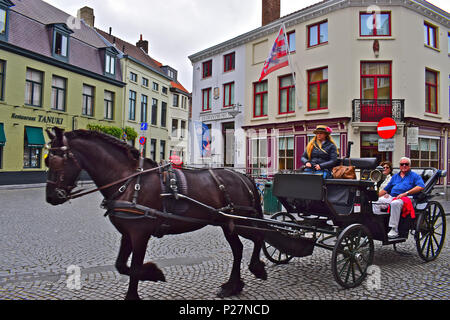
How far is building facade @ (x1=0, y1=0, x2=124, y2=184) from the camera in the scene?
742 inches

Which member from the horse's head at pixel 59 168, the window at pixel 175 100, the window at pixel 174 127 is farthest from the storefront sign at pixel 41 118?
the horse's head at pixel 59 168

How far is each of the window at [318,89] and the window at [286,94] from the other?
1.13m

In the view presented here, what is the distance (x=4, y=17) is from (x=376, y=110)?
2051 cm

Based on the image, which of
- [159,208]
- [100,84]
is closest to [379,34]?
[159,208]

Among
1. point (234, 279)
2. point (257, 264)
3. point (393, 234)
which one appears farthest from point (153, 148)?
point (234, 279)

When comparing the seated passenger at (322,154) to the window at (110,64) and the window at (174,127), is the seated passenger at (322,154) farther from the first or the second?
the window at (174,127)

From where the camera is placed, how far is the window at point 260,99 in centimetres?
2081

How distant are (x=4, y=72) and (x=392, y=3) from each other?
2094 cm

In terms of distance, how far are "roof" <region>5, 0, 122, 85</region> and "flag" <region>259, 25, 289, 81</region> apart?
1364 centimetres

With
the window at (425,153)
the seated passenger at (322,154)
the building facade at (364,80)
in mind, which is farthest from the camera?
the window at (425,153)

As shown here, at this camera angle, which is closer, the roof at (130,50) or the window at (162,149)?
the roof at (130,50)

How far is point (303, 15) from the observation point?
1834cm

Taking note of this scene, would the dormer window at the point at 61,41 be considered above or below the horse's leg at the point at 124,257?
above
